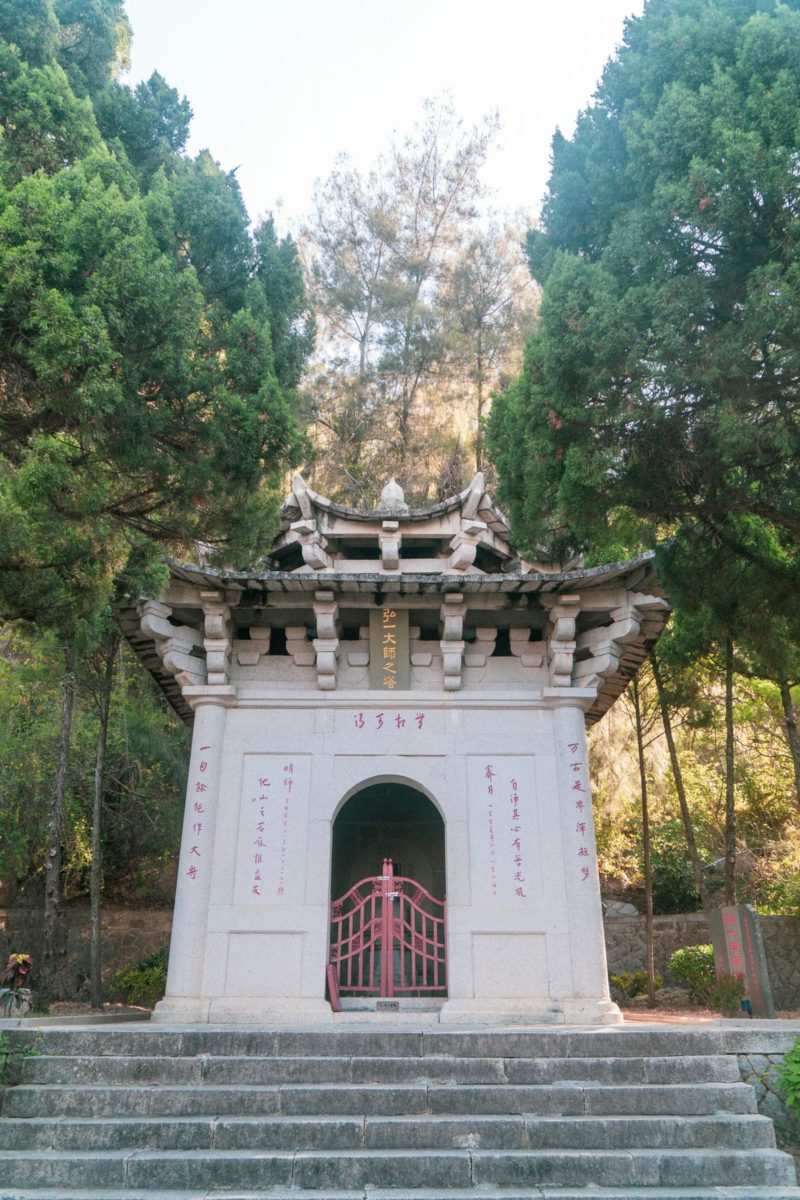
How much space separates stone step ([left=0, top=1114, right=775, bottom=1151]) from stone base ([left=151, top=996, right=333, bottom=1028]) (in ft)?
7.81

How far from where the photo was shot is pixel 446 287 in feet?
63.4

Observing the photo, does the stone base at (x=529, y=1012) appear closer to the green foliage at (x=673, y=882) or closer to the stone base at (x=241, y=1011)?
the stone base at (x=241, y=1011)

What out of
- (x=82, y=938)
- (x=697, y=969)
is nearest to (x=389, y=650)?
(x=697, y=969)

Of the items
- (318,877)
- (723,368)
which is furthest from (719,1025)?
(723,368)

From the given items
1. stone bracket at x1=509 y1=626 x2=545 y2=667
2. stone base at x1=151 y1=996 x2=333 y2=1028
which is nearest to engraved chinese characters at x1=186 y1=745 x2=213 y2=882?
stone base at x1=151 y1=996 x2=333 y2=1028

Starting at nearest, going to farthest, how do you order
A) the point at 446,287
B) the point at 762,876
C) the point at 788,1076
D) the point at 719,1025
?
the point at 788,1076 < the point at 719,1025 < the point at 762,876 < the point at 446,287

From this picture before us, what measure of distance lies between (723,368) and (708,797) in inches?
427

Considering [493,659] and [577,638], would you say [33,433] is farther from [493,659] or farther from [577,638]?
[577,638]

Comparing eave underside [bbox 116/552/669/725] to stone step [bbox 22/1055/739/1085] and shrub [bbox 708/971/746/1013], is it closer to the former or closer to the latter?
shrub [bbox 708/971/746/1013]

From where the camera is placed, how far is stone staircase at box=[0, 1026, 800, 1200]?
4148 millimetres

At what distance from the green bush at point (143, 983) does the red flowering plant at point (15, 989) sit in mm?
1940

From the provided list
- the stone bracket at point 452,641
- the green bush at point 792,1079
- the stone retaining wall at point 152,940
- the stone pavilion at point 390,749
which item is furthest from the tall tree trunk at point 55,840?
the green bush at point 792,1079

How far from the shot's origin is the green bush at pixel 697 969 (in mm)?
10983

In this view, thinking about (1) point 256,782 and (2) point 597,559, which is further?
(2) point 597,559
